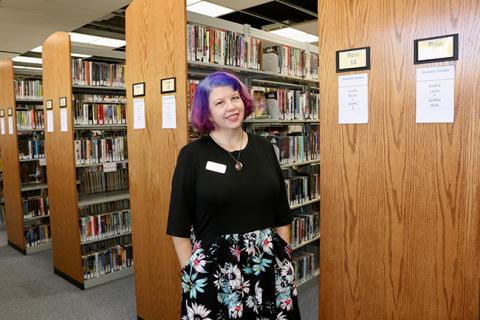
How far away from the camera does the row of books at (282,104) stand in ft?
10.3

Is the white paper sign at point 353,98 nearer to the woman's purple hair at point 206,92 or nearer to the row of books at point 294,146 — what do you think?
the woman's purple hair at point 206,92

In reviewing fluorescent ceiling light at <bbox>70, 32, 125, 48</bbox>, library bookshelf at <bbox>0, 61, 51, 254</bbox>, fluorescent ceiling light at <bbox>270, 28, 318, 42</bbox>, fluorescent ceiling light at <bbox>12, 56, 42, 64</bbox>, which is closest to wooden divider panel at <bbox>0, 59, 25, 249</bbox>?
library bookshelf at <bbox>0, 61, 51, 254</bbox>

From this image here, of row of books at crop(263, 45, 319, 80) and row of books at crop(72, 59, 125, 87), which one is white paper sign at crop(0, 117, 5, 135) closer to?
row of books at crop(72, 59, 125, 87)

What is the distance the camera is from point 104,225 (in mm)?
3807

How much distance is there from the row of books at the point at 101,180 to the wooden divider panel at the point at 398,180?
3.06 meters

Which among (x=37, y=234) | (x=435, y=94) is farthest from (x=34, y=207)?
(x=435, y=94)

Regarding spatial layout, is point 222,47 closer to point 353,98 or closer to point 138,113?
point 138,113

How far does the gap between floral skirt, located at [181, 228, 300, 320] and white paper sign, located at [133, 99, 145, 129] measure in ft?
4.28

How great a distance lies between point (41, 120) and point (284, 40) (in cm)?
330

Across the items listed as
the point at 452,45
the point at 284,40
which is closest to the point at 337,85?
the point at 452,45

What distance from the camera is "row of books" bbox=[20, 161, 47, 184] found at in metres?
4.79

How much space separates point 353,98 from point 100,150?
2997 millimetres

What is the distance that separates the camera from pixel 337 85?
1.56 metres

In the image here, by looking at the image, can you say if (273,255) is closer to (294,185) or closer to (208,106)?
(208,106)
